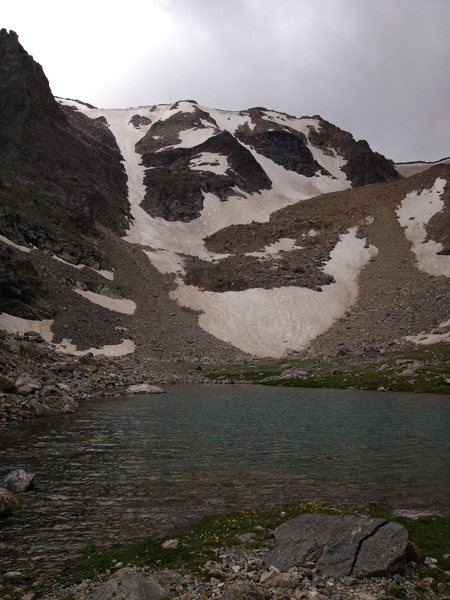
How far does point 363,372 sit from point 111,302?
155 ft

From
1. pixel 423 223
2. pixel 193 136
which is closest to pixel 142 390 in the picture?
pixel 423 223

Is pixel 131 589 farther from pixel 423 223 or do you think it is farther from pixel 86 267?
pixel 423 223

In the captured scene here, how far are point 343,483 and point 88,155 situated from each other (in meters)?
139

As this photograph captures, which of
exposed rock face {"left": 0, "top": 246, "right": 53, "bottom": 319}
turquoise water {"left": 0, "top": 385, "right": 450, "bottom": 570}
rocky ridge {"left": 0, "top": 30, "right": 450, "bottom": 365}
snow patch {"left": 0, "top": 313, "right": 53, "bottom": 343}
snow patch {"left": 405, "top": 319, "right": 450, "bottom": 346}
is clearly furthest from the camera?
rocky ridge {"left": 0, "top": 30, "right": 450, "bottom": 365}

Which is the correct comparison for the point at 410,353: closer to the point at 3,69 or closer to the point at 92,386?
the point at 92,386

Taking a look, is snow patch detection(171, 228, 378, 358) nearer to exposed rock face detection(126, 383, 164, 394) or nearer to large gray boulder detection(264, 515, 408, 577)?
exposed rock face detection(126, 383, 164, 394)

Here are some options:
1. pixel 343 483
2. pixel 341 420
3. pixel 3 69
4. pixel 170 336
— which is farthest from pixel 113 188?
pixel 343 483

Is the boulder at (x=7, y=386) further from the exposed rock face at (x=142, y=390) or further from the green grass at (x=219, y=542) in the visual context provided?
the green grass at (x=219, y=542)

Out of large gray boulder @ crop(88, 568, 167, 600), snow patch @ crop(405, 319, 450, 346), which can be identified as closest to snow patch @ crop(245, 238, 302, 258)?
snow patch @ crop(405, 319, 450, 346)

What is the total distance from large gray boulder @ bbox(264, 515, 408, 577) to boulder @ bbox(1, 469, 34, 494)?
9755 millimetres

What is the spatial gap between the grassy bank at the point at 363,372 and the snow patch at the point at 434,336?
8.06 ft

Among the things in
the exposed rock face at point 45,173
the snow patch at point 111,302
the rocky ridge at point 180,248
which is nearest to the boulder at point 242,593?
the rocky ridge at point 180,248

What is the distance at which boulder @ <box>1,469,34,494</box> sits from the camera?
16.4 meters

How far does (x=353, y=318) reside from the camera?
284 feet
